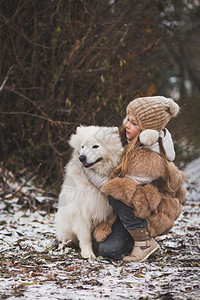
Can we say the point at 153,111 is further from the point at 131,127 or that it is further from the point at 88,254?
the point at 88,254

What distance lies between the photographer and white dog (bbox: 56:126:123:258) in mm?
3377

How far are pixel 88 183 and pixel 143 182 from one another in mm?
464

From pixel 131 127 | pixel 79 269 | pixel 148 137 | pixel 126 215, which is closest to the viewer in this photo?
pixel 79 269

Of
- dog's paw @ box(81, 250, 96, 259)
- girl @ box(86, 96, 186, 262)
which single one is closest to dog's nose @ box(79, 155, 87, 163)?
girl @ box(86, 96, 186, 262)

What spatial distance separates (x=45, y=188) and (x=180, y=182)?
2763 millimetres

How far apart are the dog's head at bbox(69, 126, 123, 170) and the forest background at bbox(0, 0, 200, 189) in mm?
1719

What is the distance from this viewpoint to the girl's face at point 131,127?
344 cm

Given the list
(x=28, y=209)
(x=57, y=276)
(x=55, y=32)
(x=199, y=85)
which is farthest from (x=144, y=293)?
(x=199, y=85)

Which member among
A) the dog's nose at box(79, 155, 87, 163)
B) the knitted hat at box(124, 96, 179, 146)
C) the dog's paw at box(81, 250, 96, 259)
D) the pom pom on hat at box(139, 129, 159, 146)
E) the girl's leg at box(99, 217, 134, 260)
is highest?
the knitted hat at box(124, 96, 179, 146)

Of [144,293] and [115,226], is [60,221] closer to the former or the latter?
[115,226]

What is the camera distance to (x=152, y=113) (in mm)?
3316

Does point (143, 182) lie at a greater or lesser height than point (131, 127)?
lesser

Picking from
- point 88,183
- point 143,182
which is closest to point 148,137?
point 143,182

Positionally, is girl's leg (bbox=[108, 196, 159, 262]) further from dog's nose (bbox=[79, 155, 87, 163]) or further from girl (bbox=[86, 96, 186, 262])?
dog's nose (bbox=[79, 155, 87, 163])
